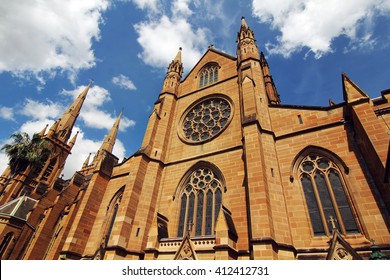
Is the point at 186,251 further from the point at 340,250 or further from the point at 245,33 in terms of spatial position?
the point at 245,33

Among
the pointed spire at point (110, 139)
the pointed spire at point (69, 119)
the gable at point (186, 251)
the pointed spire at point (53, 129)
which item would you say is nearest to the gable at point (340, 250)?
the gable at point (186, 251)

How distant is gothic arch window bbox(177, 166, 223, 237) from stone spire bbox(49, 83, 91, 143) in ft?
131

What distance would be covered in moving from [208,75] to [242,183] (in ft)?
36.7

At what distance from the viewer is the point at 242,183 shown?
1062 cm

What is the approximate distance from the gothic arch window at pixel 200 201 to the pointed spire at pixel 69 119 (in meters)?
40.5

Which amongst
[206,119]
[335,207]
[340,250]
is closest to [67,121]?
[206,119]

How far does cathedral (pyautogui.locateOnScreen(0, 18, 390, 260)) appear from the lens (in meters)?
7.95

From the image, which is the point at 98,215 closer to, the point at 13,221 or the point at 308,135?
the point at 13,221

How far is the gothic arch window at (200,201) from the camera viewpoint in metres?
10.6

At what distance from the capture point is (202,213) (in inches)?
435

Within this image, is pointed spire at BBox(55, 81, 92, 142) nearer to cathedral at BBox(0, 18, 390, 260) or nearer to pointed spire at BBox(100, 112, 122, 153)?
pointed spire at BBox(100, 112, 122, 153)

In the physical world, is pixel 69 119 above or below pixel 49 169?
above

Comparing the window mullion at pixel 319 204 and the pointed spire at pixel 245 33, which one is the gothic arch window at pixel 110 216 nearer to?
the window mullion at pixel 319 204

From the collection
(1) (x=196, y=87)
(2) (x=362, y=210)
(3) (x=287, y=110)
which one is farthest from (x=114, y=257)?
(1) (x=196, y=87)
